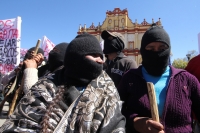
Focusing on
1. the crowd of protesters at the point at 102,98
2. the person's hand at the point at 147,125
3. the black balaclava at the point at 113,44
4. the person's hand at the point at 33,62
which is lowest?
the person's hand at the point at 147,125

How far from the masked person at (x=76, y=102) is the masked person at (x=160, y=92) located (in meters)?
0.26

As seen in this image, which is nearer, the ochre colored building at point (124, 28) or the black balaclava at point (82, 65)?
the black balaclava at point (82, 65)

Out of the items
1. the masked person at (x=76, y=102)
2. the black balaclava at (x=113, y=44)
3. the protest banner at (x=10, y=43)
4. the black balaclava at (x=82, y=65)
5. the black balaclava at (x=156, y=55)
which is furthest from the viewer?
the protest banner at (x=10, y=43)

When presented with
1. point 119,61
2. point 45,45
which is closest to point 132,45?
point 45,45

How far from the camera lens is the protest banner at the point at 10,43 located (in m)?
4.40

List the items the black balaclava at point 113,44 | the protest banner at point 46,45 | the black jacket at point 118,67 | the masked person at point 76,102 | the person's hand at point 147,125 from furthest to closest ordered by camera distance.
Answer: the protest banner at point 46,45 → the black balaclava at point 113,44 → the black jacket at point 118,67 → the person's hand at point 147,125 → the masked person at point 76,102

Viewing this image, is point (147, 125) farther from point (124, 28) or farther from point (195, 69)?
point (124, 28)

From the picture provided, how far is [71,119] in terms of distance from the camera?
1.26 metres

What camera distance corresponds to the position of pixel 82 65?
1489 millimetres

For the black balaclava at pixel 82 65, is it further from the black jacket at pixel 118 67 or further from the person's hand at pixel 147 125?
the black jacket at pixel 118 67

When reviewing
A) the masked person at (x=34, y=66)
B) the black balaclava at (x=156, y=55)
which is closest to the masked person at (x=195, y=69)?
the black balaclava at (x=156, y=55)

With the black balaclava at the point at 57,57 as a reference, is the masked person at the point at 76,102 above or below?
below

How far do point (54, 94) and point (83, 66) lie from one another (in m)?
0.29

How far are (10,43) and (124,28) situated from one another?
35240 mm
